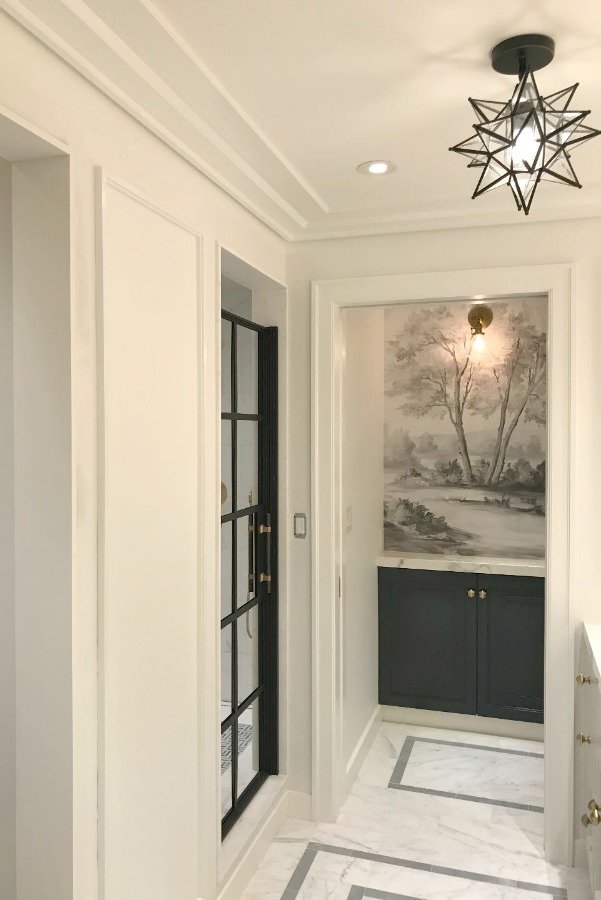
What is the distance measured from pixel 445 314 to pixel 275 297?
53.7 inches

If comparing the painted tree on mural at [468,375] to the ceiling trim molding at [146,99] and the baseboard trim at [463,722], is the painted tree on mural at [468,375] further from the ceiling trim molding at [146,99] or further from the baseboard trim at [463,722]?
the ceiling trim molding at [146,99]

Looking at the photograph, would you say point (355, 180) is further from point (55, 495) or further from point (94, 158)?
point (55, 495)

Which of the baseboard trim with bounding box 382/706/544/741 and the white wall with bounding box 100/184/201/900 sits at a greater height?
the white wall with bounding box 100/184/201/900

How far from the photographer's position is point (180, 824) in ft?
6.71

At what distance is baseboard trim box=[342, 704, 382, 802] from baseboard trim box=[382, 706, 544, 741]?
10 centimetres

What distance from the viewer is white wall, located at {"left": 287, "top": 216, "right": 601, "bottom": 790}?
8.54ft

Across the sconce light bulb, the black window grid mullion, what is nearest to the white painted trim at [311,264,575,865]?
the black window grid mullion

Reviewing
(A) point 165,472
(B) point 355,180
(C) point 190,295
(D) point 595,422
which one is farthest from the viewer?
(D) point 595,422

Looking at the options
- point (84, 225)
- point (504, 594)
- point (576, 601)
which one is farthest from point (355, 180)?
point (504, 594)

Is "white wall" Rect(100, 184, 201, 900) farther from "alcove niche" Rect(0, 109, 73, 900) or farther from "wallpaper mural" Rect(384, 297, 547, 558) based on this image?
"wallpaper mural" Rect(384, 297, 547, 558)

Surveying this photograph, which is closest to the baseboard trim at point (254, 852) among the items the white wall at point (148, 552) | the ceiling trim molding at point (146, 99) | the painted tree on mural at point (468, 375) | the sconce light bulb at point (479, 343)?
the white wall at point (148, 552)

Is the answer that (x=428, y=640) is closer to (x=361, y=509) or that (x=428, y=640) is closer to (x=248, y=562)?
(x=361, y=509)

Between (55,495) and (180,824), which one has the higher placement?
(55,495)

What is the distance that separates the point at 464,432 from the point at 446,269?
4.56ft
